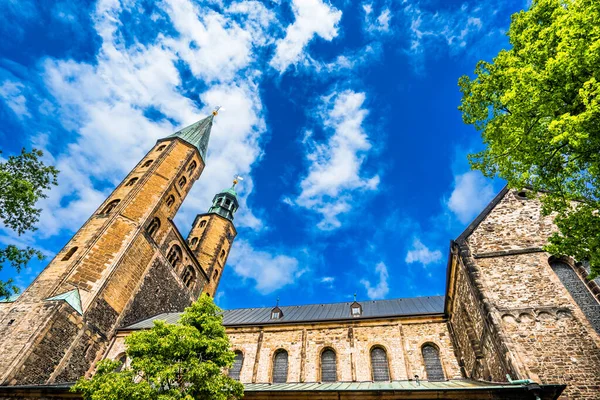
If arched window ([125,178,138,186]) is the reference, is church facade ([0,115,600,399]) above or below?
below

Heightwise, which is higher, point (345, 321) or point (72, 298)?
point (345, 321)

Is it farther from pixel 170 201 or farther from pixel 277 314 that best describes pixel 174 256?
pixel 277 314

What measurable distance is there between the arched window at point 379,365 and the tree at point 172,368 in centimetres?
753

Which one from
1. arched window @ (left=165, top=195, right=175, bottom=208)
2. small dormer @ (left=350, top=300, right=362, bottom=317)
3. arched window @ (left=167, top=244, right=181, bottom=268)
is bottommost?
small dormer @ (left=350, top=300, right=362, bottom=317)

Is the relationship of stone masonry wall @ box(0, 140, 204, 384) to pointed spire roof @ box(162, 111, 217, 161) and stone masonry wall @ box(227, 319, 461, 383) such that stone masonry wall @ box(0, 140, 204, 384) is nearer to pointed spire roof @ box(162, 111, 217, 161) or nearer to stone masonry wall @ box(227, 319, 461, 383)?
pointed spire roof @ box(162, 111, 217, 161)

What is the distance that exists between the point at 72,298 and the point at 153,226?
7.27m

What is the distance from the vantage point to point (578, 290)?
10.9 meters

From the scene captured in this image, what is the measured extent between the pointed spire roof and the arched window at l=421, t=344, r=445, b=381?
23957mm

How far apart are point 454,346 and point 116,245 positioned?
19.3 m

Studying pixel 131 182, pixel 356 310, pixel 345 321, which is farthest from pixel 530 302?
pixel 131 182

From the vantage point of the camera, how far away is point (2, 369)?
13977 mm

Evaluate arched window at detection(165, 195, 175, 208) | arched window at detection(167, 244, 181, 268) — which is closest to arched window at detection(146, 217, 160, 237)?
arched window at detection(165, 195, 175, 208)

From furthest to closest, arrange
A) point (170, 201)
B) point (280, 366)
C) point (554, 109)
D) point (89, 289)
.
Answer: point (170, 201) < point (89, 289) < point (280, 366) < point (554, 109)

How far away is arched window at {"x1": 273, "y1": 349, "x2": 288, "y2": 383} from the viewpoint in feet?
51.9
